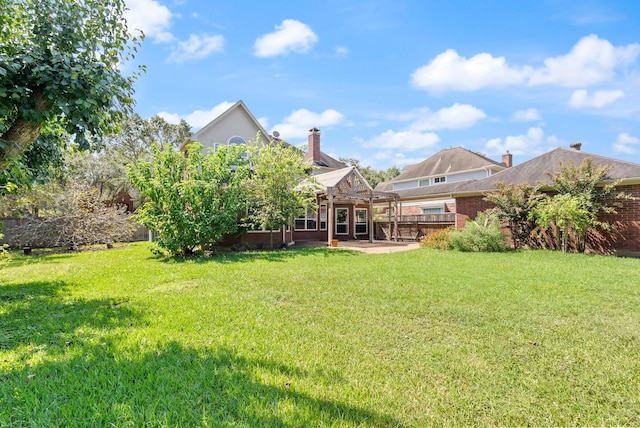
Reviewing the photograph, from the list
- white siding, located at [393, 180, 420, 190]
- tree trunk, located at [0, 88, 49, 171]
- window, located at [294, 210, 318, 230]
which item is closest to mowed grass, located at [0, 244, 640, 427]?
tree trunk, located at [0, 88, 49, 171]

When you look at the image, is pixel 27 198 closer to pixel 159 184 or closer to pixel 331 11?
pixel 159 184

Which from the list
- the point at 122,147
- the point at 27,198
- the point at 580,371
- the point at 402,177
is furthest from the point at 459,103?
the point at 122,147

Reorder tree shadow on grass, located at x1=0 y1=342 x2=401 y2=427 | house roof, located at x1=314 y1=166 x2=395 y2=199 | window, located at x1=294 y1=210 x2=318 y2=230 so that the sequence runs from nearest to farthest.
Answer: tree shadow on grass, located at x1=0 y1=342 x2=401 y2=427 < house roof, located at x1=314 y1=166 x2=395 y2=199 < window, located at x1=294 y1=210 x2=318 y2=230

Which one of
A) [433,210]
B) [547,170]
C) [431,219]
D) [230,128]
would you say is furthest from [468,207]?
[230,128]

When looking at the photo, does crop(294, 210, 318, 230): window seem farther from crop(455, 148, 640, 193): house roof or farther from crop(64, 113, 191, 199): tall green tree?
crop(64, 113, 191, 199): tall green tree

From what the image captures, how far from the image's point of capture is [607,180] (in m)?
11.8

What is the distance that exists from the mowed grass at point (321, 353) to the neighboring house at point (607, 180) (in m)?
6.29

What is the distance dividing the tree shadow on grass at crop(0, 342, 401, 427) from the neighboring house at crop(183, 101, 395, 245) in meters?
11.6

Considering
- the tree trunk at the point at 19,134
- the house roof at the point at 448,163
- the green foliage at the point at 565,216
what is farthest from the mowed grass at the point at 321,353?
the house roof at the point at 448,163

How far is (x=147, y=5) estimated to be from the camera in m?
5.86

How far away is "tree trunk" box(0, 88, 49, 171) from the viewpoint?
371 centimetres

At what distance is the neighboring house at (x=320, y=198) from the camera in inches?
648

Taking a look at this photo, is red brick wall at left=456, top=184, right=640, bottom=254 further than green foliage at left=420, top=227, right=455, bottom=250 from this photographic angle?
No

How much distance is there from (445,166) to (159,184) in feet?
95.7
